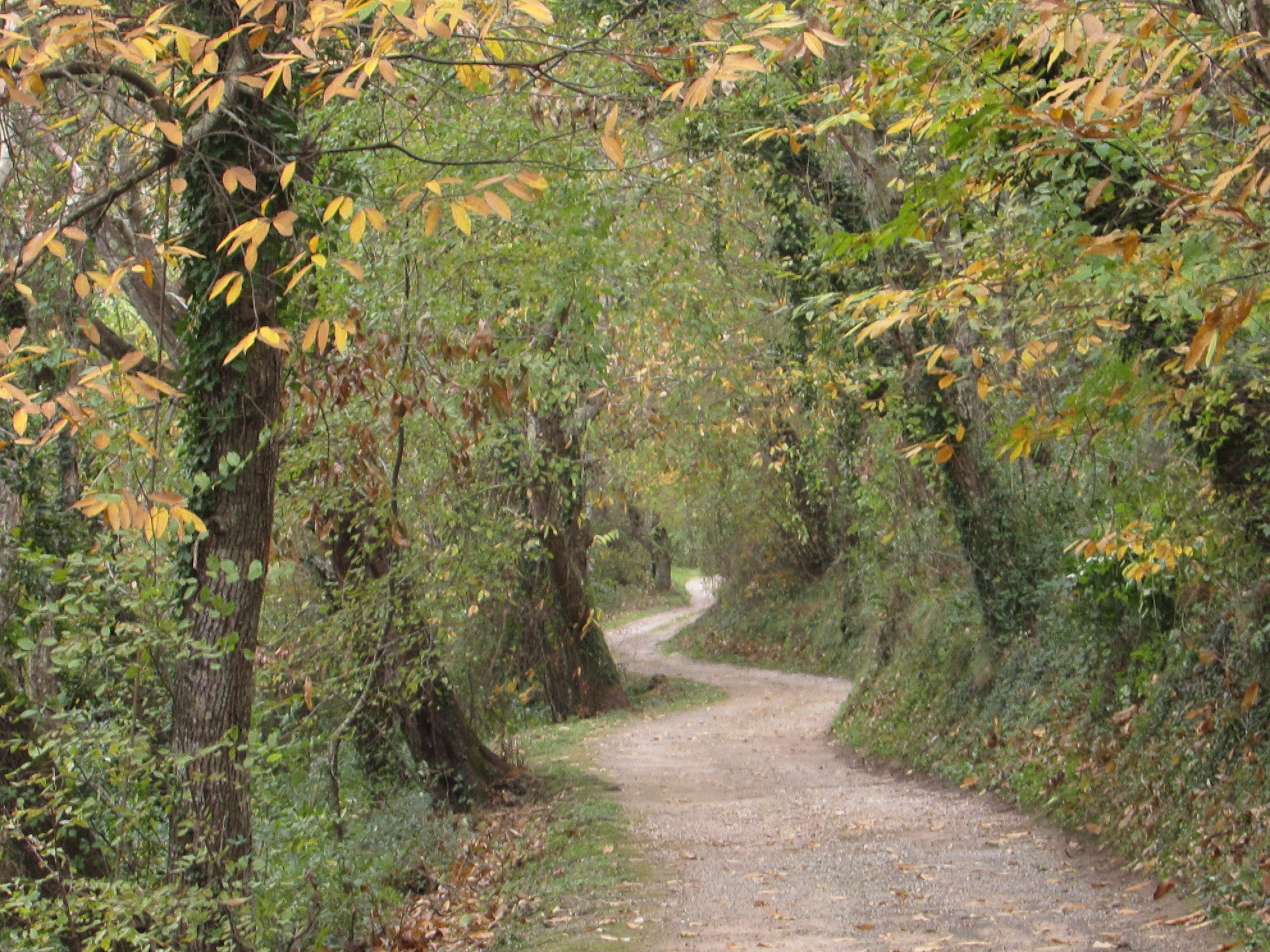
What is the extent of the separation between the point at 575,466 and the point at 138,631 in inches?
378

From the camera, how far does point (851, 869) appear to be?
8969 mm

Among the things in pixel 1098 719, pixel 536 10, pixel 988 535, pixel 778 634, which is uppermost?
pixel 536 10

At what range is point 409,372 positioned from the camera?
22.4 ft

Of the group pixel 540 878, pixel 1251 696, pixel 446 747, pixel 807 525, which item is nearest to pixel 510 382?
pixel 540 878

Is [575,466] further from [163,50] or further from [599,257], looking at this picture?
[163,50]

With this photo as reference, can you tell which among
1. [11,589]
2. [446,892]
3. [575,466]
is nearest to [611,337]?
[575,466]

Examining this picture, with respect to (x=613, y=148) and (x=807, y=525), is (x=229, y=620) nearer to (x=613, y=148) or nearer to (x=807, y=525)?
(x=613, y=148)

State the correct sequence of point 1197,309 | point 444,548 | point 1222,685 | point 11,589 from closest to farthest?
1. point 1197,309
2. point 11,589
3. point 1222,685
4. point 444,548

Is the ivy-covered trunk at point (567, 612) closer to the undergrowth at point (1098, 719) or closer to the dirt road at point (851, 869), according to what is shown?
the dirt road at point (851, 869)

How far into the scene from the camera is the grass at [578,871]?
7.71m

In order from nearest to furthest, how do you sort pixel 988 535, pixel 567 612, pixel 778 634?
1. pixel 988 535
2. pixel 567 612
3. pixel 778 634

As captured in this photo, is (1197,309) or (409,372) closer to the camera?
(1197,309)

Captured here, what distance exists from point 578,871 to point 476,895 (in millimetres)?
877

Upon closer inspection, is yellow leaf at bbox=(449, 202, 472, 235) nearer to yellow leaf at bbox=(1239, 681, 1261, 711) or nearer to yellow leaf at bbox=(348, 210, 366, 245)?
yellow leaf at bbox=(348, 210, 366, 245)
